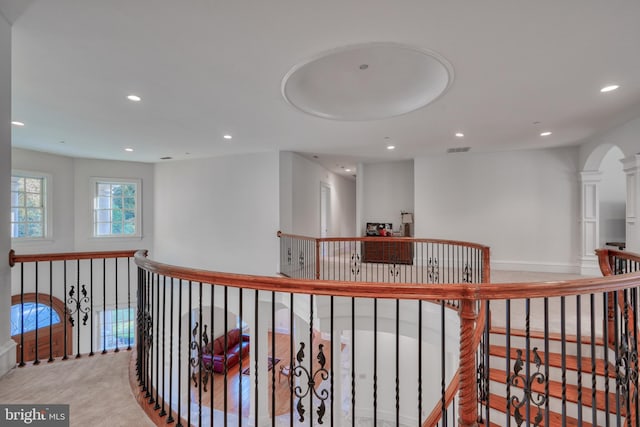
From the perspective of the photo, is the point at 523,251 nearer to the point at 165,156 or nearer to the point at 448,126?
the point at 448,126

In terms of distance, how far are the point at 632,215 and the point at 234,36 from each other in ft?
19.4

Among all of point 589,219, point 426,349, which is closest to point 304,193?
point 426,349

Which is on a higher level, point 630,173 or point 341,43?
point 341,43

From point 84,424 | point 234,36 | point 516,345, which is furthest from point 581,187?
point 84,424

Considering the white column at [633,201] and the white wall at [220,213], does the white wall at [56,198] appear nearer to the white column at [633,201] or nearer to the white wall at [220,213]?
the white wall at [220,213]

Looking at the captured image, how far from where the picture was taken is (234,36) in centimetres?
240

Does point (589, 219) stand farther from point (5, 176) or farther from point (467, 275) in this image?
point (5, 176)

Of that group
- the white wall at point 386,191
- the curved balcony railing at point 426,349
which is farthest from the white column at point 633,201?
the white wall at point 386,191

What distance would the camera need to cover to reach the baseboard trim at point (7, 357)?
2.31m

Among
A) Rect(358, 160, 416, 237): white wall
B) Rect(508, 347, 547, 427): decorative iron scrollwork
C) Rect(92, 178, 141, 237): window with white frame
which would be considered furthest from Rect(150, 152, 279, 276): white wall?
Rect(508, 347, 547, 427): decorative iron scrollwork

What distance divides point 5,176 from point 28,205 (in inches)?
243

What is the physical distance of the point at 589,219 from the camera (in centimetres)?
602

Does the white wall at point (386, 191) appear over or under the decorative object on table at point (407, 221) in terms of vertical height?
over

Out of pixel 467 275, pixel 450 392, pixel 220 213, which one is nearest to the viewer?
pixel 450 392
